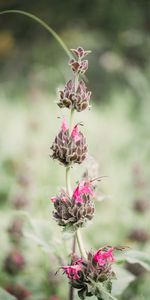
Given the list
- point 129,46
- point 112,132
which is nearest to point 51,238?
point 112,132

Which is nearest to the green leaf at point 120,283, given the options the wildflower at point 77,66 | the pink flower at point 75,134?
the pink flower at point 75,134

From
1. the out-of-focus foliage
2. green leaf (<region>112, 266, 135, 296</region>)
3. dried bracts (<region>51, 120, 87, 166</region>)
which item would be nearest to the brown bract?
dried bracts (<region>51, 120, 87, 166</region>)

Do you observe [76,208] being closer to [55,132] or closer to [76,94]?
[76,94]

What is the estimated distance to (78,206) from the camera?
1404mm

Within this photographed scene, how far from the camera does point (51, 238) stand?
191cm

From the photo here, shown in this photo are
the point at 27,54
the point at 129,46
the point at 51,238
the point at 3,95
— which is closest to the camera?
the point at 51,238

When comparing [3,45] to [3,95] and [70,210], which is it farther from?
[70,210]

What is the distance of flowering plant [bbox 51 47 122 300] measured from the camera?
1.40 meters

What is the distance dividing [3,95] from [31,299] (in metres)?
5.61

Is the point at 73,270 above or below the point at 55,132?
below

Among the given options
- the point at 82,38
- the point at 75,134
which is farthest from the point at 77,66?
the point at 82,38

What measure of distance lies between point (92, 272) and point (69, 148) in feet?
1.13

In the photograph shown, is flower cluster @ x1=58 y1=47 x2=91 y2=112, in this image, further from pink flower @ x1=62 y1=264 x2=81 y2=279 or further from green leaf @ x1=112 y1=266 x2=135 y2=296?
green leaf @ x1=112 y1=266 x2=135 y2=296

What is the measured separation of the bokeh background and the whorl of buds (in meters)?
0.05
